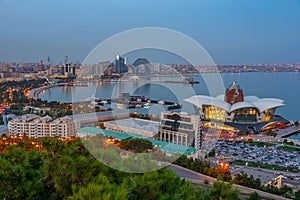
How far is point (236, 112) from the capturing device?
29.2 feet

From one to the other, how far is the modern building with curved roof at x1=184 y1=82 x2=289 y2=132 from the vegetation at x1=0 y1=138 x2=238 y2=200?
278 inches

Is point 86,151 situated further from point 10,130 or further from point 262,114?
point 262,114

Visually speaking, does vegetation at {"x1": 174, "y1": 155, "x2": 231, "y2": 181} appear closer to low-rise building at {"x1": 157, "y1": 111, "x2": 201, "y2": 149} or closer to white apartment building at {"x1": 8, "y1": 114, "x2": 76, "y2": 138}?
low-rise building at {"x1": 157, "y1": 111, "x2": 201, "y2": 149}

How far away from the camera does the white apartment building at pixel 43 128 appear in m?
6.46

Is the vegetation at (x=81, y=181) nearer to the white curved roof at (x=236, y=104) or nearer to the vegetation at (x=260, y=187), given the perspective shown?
the vegetation at (x=260, y=187)

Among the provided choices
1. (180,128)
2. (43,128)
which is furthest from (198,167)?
(43,128)

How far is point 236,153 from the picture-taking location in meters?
5.80

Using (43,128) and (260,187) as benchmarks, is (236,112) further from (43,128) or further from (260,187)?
(260,187)

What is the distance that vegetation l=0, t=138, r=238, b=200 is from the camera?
123 cm

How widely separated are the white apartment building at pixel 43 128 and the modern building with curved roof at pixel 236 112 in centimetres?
329

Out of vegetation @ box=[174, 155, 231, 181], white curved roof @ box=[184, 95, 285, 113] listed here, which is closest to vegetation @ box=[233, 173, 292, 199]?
vegetation @ box=[174, 155, 231, 181]

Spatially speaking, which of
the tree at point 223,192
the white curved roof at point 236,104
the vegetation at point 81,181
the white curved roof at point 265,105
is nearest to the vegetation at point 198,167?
the vegetation at point 81,181

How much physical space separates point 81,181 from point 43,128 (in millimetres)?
5517

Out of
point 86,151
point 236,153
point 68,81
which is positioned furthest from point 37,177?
point 68,81
